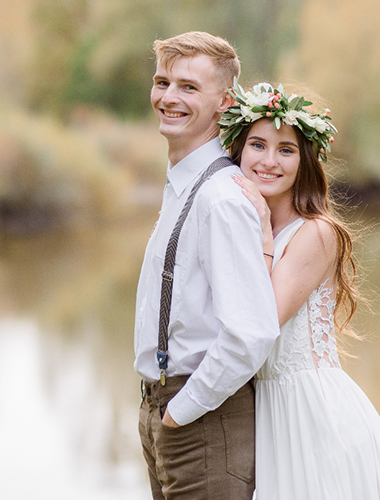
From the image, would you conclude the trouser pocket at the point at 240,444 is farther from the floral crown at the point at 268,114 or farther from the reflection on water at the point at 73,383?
the reflection on water at the point at 73,383

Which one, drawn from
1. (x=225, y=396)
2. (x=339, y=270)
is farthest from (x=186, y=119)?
(x=225, y=396)

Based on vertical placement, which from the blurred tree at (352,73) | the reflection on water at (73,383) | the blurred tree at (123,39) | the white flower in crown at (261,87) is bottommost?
the reflection on water at (73,383)

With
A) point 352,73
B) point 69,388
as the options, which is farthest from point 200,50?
point 352,73

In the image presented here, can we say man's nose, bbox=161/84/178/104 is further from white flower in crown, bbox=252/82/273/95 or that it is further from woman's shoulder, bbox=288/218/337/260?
woman's shoulder, bbox=288/218/337/260

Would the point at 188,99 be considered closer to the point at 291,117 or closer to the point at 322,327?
the point at 291,117

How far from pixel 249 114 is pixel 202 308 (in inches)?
19.3

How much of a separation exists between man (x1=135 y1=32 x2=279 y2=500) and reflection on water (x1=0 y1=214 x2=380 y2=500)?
1.41 metres

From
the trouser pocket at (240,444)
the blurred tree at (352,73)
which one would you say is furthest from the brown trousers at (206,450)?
the blurred tree at (352,73)

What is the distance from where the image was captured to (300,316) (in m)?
1.61

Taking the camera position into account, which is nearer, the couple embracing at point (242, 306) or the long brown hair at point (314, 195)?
the couple embracing at point (242, 306)

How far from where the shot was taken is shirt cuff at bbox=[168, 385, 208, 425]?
4.65 ft

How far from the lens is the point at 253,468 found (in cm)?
156

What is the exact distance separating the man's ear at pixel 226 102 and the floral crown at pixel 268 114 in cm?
2

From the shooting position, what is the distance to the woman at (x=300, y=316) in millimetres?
1534
